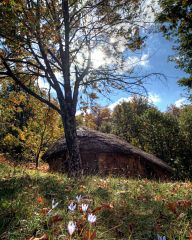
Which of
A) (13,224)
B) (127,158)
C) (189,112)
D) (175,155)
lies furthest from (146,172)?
(13,224)

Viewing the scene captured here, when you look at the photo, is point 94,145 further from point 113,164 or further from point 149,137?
point 149,137

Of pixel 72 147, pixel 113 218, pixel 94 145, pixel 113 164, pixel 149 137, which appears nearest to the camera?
pixel 113 218

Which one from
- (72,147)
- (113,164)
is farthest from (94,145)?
(72,147)

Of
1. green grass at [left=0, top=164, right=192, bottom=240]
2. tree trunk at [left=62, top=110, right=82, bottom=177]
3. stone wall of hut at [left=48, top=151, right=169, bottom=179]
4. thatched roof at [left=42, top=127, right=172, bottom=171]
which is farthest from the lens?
thatched roof at [left=42, top=127, right=172, bottom=171]

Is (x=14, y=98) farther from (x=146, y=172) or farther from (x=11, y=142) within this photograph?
(x=11, y=142)

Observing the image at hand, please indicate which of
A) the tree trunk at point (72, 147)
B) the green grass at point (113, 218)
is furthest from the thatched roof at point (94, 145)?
the green grass at point (113, 218)

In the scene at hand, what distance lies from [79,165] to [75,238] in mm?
7840

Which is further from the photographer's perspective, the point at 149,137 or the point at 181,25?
the point at 149,137

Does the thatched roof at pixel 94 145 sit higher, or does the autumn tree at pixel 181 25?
the autumn tree at pixel 181 25

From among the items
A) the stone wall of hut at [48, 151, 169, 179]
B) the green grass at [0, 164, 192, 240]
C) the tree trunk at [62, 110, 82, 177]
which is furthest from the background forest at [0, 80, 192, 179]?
the green grass at [0, 164, 192, 240]

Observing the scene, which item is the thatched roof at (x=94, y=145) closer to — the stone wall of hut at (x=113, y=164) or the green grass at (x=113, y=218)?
the stone wall of hut at (x=113, y=164)

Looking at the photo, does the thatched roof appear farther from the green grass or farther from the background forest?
the green grass

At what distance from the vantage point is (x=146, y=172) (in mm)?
19625

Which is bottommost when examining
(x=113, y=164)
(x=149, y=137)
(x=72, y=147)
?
(x=72, y=147)
